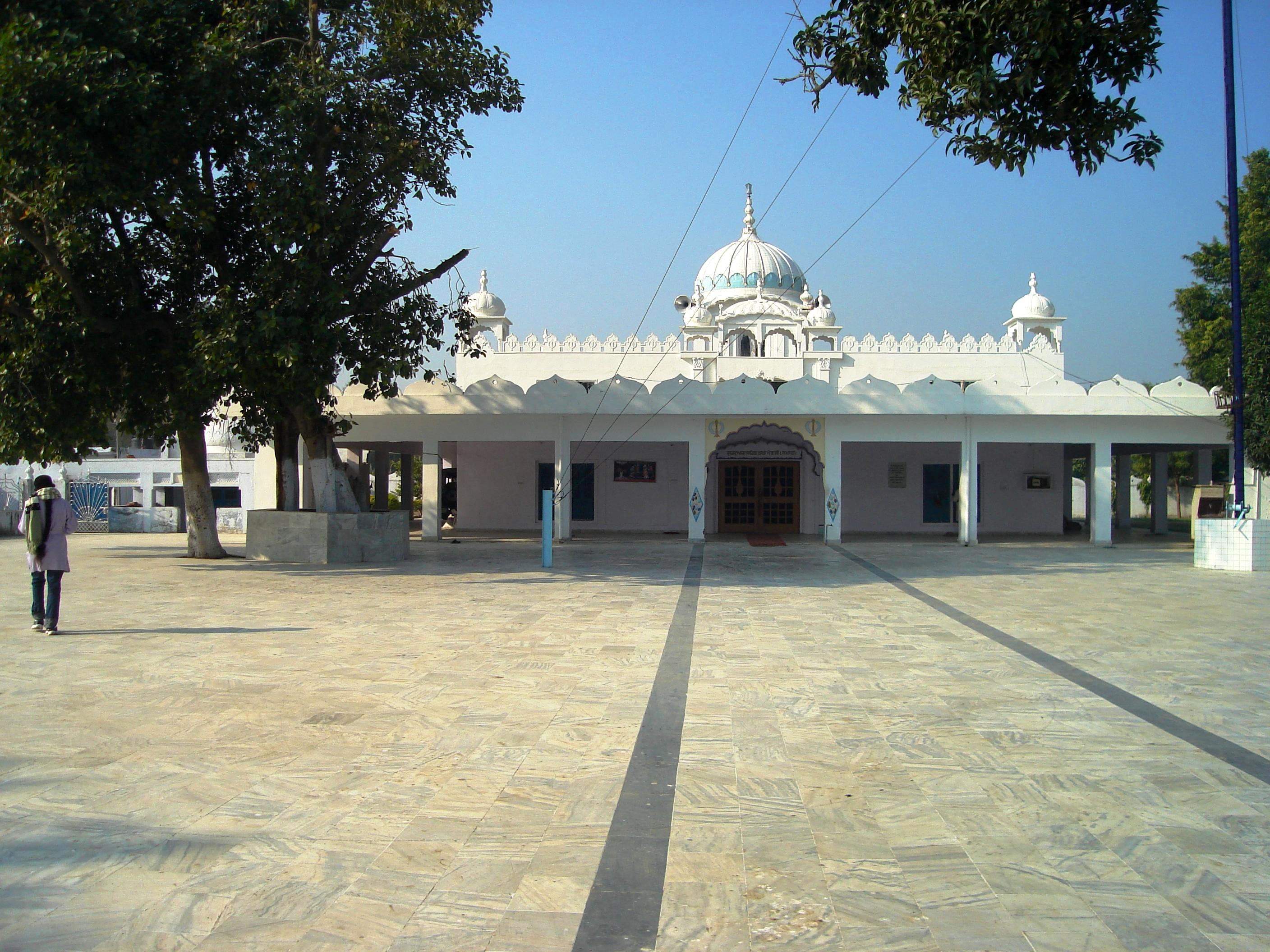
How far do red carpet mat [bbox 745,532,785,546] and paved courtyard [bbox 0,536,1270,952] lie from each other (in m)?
10.1

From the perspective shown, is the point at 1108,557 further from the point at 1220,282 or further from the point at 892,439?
the point at 1220,282

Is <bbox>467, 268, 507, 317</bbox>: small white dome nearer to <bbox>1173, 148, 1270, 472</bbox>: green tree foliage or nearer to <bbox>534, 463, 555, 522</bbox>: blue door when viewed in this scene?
<bbox>534, 463, 555, 522</bbox>: blue door

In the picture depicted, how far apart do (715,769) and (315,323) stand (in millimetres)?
9868

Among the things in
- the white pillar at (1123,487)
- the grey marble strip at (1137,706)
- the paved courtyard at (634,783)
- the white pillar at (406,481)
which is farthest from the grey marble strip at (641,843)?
the white pillar at (1123,487)

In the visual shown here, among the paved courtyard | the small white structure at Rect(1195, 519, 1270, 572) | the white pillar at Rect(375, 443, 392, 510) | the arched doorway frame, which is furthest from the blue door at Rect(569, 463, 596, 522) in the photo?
the paved courtyard

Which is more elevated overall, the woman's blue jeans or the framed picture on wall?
the framed picture on wall

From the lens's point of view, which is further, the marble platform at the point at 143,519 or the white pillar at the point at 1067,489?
the marble platform at the point at 143,519

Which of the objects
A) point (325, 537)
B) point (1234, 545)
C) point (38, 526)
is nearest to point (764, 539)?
point (1234, 545)

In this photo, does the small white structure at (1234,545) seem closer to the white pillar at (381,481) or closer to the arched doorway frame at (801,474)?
the arched doorway frame at (801,474)

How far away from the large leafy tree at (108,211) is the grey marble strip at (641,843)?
954cm

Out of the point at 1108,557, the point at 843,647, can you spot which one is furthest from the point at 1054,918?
the point at 1108,557

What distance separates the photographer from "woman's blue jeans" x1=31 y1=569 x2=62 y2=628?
8.31 meters

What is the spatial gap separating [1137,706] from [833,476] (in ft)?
45.3

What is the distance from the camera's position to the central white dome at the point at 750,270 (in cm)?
3033
